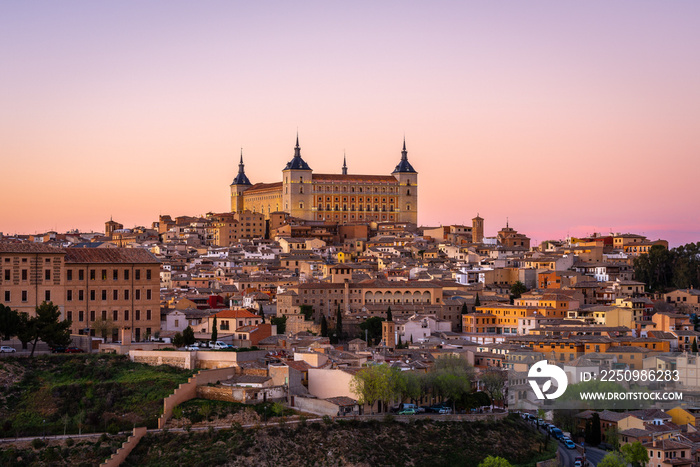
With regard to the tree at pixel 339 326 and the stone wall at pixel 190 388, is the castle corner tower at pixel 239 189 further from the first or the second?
the stone wall at pixel 190 388

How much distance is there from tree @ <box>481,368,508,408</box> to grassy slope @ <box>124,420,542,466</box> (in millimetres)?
2835

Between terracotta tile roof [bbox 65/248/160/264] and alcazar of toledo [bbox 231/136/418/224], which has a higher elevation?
alcazar of toledo [bbox 231/136/418/224]

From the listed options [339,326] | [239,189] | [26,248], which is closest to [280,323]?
[339,326]

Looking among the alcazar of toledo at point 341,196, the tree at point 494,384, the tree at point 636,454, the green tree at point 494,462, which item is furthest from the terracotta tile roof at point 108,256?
the alcazar of toledo at point 341,196

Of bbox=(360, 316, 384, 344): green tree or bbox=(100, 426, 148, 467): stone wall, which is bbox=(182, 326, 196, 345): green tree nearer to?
bbox=(100, 426, 148, 467): stone wall

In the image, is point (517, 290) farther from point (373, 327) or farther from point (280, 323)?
point (280, 323)

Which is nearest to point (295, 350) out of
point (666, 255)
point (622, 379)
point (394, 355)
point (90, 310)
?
point (394, 355)

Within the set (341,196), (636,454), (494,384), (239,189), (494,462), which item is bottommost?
(636,454)

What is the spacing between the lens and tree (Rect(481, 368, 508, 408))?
36.1m

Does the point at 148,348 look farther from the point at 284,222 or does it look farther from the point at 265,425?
the point at 284,222

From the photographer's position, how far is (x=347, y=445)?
1167 inches

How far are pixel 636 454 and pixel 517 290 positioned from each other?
26.1 metres

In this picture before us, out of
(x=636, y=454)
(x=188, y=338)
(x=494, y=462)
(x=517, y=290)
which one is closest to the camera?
(x=494, y=462)

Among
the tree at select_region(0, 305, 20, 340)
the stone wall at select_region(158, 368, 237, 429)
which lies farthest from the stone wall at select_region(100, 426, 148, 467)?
the tree at select_region(0, 305, 20, 340)
